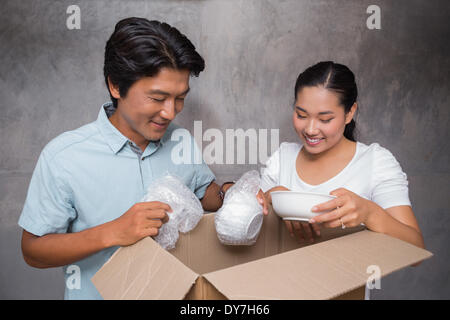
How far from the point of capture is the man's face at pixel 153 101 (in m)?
0.98

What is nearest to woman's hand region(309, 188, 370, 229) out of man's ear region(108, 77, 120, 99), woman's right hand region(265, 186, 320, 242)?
woman's right hand region(265, 186, 320, 242)

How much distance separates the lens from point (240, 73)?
1.68 meters

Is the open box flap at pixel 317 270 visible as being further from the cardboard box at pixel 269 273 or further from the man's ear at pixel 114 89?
the man's ear at pixel 114 89

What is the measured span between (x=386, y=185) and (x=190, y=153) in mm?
754

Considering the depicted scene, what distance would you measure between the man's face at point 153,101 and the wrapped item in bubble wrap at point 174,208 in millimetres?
218

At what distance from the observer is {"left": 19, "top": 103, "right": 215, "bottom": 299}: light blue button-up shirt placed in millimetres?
961

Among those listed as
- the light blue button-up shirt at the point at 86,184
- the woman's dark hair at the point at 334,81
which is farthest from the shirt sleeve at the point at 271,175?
the light blue button-up shirt at the point at 86,184

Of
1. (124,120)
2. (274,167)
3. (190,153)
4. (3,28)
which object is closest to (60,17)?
(3,28)

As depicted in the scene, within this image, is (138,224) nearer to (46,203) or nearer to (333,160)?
(46,203)

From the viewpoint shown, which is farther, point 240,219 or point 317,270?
point 240,219

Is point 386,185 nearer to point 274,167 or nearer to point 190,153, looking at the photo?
point 274,167

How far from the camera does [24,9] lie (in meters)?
1.52

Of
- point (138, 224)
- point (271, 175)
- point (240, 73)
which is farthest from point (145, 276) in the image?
point (240, 73)

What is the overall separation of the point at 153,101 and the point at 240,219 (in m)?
0.47
